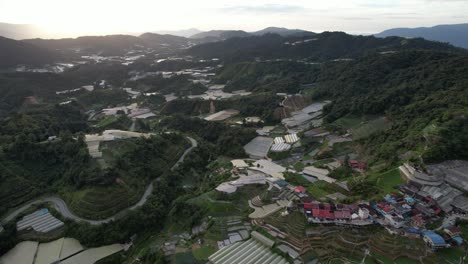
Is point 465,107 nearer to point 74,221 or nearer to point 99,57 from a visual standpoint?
point 74,221

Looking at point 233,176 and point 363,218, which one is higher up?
point 363,218

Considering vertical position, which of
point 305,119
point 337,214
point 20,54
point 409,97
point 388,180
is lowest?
point 305,119

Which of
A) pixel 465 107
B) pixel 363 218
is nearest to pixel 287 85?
pixel 465 107

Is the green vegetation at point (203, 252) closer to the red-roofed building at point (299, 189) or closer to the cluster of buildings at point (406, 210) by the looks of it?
the red-roofed building at point (299, 189)

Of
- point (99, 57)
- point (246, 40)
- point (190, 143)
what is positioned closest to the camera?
point (190, 143)

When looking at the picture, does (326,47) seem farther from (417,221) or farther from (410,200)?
(417,221)

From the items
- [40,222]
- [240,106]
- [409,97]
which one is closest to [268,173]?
[40,222]

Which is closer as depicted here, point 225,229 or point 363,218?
point 363,218
